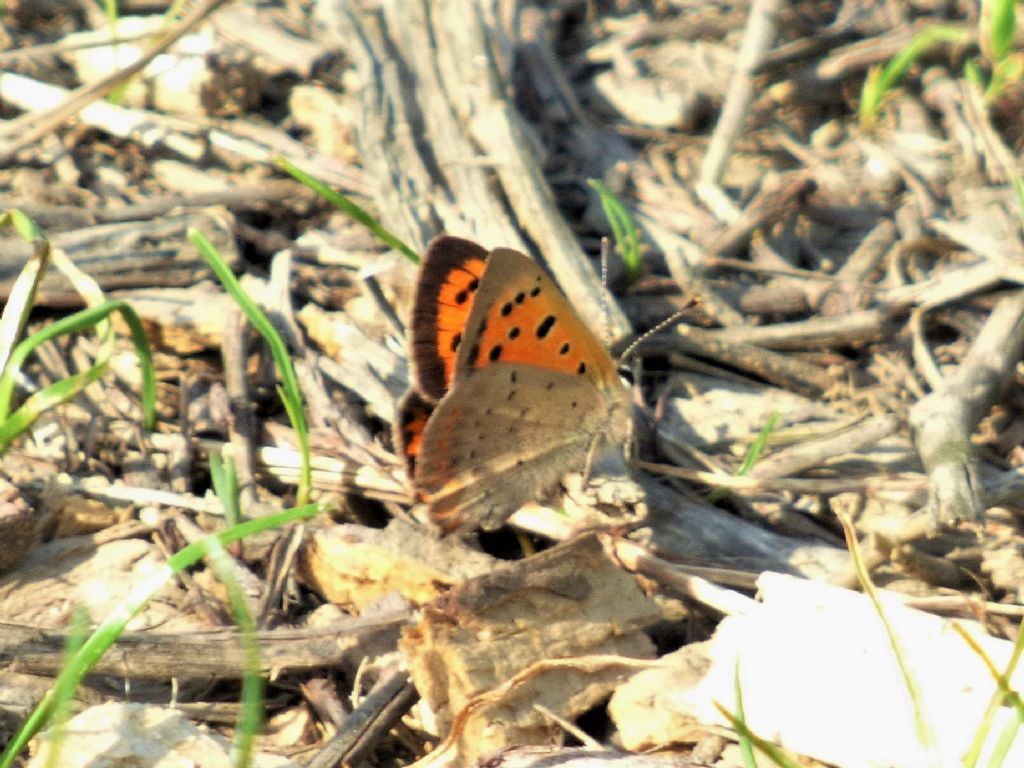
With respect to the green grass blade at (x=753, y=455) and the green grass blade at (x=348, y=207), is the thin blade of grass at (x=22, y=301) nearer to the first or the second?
the green grass blade at (x=348, y=207)

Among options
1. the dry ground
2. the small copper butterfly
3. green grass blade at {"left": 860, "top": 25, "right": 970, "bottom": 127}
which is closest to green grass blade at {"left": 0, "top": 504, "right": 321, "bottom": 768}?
the dry ground

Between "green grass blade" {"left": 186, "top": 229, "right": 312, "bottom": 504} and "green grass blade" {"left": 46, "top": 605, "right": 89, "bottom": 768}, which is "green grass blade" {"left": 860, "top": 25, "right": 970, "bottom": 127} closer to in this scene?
"green grass blade" {"left": 186, "top": 229, "right": 312, "bottom": 504}

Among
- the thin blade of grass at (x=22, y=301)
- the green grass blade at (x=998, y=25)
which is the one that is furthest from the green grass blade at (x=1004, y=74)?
the thin blade of grass at (x=22, y=301)

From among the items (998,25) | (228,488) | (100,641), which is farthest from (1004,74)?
(100,641)

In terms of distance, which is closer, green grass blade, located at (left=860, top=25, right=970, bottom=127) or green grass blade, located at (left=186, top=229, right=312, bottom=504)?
green grass blade, located at (left=186, top=229, right=312, bottom=504)

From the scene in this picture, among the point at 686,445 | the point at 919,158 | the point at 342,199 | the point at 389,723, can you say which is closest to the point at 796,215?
the point at 919,158

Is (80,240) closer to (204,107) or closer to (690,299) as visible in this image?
(204,107)
